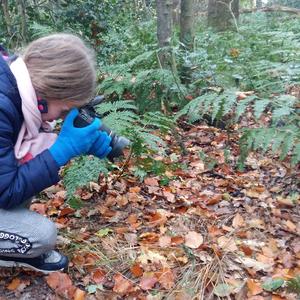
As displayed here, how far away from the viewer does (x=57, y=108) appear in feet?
6.54

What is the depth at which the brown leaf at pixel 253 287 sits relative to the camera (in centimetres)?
211

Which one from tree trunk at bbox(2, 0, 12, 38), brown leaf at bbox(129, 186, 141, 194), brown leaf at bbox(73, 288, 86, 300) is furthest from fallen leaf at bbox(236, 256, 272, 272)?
tree trunk at bbox(2, 0, 12, 38)

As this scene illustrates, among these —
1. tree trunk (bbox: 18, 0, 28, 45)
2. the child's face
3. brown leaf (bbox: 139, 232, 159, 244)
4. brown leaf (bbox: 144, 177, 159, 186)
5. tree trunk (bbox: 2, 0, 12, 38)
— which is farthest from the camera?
tree trunk (bbox: 2, 0, 12, 38)

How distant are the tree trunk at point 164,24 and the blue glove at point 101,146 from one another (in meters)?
1.63

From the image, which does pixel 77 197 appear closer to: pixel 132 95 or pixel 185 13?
pixel 132 95

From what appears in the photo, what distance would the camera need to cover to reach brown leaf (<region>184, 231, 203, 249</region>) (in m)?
2.42

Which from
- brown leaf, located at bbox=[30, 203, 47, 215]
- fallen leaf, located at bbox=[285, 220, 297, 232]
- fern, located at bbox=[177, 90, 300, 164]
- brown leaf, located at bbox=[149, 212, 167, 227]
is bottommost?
fallen leaf, located at bbox=[285, 220, 297, 232]

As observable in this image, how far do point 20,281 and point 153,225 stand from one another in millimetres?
845

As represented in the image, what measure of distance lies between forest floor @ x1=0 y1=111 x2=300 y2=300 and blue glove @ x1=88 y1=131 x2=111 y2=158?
53 cm

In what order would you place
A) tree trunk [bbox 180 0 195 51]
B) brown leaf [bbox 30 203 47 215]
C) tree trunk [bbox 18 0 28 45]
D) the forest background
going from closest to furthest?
the forest background
brown leaf [bbox 30 203 47 215]
tree trunk [bbox 180 0 195 51]
tree trunk [bbox 18 0 28 45]

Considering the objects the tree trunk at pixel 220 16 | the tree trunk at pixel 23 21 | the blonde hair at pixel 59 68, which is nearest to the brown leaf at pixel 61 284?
the blonde hair at pixel 59 68

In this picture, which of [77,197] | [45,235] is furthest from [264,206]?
[45,235]

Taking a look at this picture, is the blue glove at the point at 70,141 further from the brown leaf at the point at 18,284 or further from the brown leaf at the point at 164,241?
the brown leaf at the point at 164,241

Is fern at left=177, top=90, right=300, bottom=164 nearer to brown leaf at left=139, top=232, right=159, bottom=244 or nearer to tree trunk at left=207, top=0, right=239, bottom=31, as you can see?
brown leaf at left=139, top=232, right=159, bottom=244
